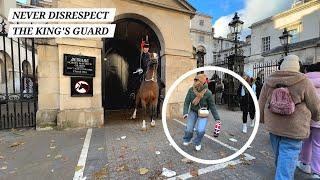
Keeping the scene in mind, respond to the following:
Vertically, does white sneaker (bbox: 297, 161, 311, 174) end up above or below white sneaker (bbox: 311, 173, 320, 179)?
above

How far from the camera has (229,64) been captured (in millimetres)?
15211

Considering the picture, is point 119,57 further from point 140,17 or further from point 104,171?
point 104,171

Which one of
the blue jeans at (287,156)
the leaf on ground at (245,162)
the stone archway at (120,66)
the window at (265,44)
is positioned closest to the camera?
the blue jeans at (287,156)

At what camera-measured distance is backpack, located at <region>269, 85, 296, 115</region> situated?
350 centimetres

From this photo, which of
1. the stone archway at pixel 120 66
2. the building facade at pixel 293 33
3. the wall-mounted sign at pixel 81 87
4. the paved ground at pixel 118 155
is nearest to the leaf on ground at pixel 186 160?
the paved ground at pixel 118 155

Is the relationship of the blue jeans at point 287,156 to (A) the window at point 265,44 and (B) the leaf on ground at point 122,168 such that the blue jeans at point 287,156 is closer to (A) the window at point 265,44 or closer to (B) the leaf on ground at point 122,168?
(B) the leaf on ground at point 122,168

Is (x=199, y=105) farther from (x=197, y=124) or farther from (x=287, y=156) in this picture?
(x=287, y=156)

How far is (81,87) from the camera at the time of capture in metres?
8.50

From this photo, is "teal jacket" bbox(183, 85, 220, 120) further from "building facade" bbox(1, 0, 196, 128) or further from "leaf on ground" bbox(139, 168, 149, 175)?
"building facade" bbox(1, 0, 196, 128)

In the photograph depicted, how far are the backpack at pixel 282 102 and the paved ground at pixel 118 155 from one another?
145cm

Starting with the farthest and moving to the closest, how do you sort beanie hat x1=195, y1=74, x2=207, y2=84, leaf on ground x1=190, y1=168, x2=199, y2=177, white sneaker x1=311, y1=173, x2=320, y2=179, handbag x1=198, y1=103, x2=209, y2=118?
1. handbag x1=198, y1=103, x2=209, y2=118
2. beanie hat x1=195, y1=74, x2=207, y2=84
3. leaf on ground x1=190, y1=168, x2=199, y2=177
4. white sneaker x1=311, y1=173, x2=320, y2=179

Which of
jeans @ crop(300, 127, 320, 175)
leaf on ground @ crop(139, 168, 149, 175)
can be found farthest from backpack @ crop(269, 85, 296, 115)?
leaf on ground @ crop(139, 168, 149, 175)

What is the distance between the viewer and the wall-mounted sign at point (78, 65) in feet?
27.0

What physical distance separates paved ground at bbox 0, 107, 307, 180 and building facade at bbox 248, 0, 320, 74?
18.0 m
